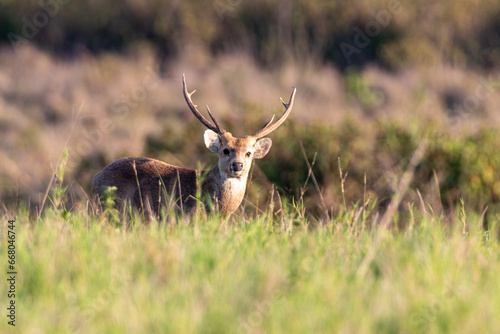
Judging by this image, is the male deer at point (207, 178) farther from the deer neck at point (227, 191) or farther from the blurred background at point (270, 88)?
the blurred background at point (270, 88)

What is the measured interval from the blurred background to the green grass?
15.7 feet

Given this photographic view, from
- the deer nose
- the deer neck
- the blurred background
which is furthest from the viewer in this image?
the blurred background

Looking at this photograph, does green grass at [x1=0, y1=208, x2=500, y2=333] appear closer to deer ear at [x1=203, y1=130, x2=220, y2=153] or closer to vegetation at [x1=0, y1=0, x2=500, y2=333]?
vegetation at [x1=0, y1=0, x2=500, y2=333]

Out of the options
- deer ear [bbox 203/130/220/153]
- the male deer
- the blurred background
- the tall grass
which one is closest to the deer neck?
the male deer

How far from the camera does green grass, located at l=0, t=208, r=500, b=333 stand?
3.52m

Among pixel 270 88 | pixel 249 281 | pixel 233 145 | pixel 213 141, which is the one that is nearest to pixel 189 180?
pixel 213 141

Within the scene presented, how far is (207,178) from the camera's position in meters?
7.34

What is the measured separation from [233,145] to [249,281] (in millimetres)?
3057

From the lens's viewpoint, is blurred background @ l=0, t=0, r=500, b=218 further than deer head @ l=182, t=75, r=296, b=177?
Yes

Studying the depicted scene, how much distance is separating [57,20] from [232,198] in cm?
1764

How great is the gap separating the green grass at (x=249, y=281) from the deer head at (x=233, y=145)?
70.4 inches

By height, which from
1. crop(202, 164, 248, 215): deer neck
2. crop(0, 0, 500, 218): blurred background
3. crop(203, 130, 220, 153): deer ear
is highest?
crop(203, 130, 220, 153): deer ear

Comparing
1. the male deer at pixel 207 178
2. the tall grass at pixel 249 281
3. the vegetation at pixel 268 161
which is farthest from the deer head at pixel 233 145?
the tall grass at pixel 249 281

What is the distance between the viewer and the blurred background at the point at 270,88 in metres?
11.6
